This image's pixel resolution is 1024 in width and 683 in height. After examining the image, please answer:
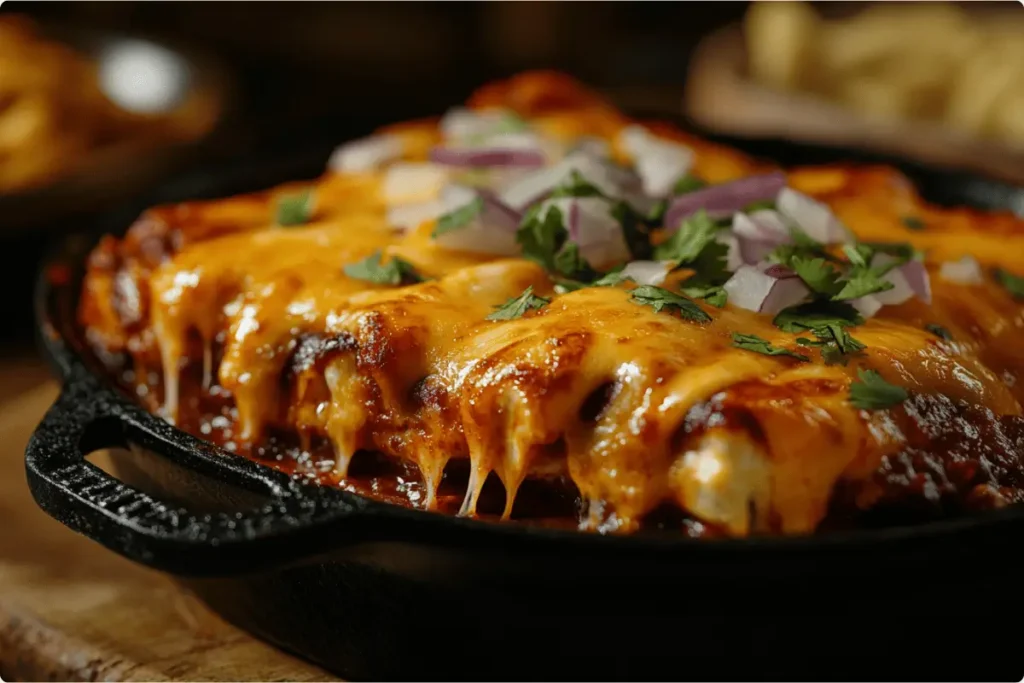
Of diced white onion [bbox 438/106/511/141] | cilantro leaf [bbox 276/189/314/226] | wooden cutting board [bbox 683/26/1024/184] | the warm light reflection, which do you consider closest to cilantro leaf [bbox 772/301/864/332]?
cilantro leaf [bbox 276/189/314/226]

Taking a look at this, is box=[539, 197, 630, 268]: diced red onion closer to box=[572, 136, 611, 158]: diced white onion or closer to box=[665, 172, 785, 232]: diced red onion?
box=[665, 172, 785, 232]: diced red onion

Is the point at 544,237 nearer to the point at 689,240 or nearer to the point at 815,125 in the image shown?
the point at 689,240

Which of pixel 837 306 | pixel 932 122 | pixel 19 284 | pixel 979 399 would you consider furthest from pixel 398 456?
pixel 932 122

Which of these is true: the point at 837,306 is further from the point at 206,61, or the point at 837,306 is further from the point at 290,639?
the point at 206,61

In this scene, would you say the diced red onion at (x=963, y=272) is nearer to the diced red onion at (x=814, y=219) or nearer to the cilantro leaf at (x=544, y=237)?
the diced red onion at (x=814, y=219)

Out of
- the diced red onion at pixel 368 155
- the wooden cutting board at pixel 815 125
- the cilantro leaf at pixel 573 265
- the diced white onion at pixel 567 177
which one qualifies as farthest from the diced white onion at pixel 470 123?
the cilantro leaf at pixel 573 265

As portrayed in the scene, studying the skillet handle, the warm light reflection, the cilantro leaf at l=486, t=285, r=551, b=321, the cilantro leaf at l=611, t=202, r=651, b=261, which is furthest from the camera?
the warm light reflection

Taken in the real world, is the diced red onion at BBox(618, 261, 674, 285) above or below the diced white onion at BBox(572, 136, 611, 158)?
above
